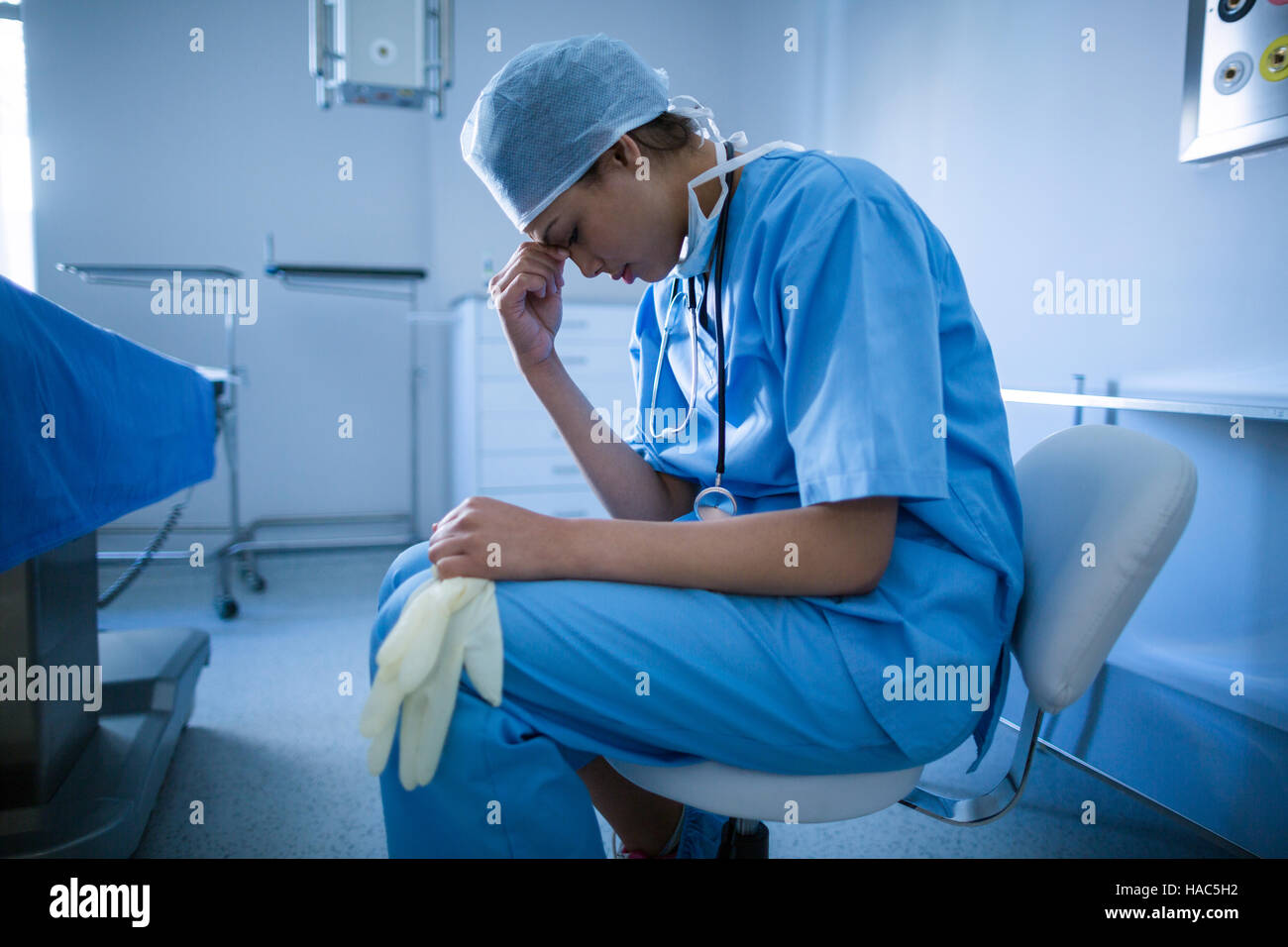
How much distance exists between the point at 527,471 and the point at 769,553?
2184 mm

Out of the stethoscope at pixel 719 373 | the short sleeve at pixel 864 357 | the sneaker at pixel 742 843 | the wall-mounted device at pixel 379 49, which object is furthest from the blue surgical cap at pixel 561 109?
the wall-mounted device at pixel 379 49

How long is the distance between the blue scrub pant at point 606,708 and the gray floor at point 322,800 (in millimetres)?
347

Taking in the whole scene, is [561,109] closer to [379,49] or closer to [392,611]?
[392,611]

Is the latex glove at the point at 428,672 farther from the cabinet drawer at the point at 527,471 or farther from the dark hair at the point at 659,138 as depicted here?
the cabinet drawer at the point at 527,471

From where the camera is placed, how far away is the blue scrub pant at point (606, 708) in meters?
0.58

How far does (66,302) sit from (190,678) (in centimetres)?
210

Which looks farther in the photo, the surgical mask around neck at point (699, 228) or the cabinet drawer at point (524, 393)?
the cabinet drawer at point (524, 393)

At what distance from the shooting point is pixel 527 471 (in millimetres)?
2748

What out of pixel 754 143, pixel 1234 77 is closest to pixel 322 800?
pixel 1234 77

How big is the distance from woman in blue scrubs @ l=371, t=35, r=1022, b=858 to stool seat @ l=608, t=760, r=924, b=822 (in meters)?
0.01
